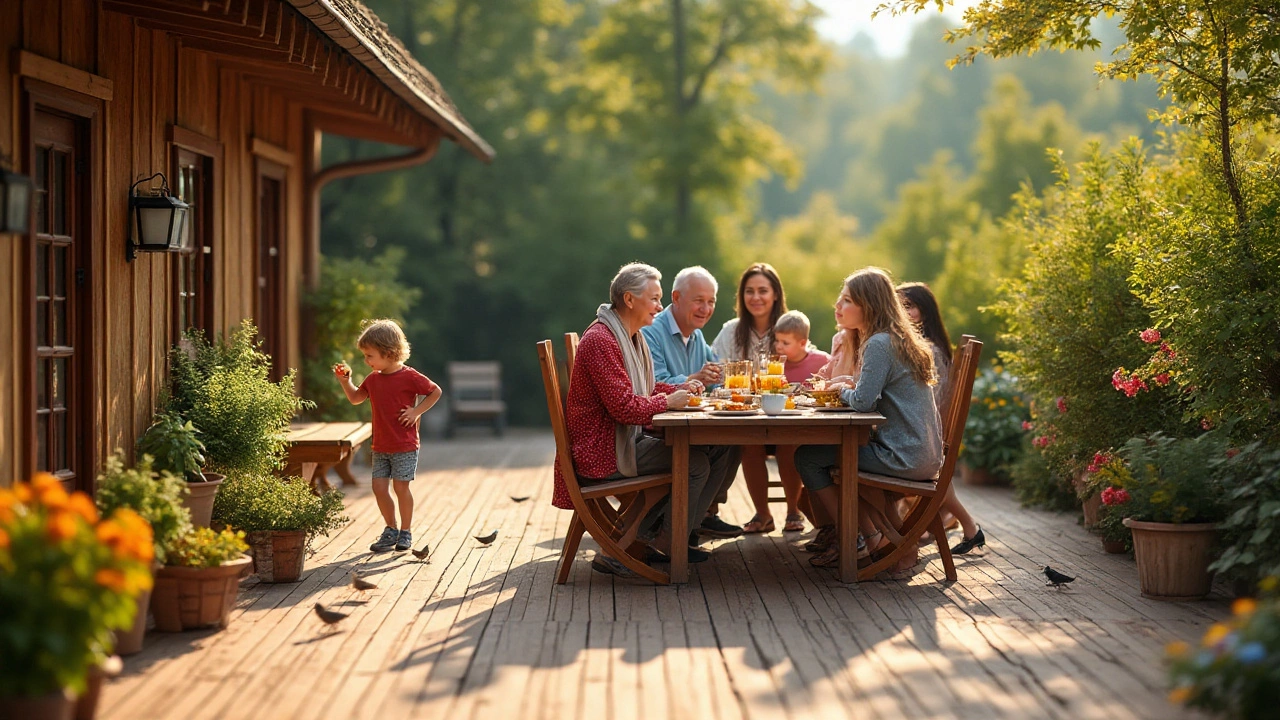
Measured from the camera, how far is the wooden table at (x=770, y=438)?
6.02 m

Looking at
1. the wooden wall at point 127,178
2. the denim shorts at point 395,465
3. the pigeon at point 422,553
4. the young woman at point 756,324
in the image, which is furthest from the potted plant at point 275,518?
the young woman at point 756,324

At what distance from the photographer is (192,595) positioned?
5152 mm

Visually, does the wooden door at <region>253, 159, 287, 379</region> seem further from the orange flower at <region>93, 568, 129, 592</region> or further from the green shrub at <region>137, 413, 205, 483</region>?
the orange flower at <region>93, 568, 129, 592</region>

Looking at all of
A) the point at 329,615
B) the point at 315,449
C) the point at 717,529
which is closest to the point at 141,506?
the point at 329,615

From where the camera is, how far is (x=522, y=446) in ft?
50.9

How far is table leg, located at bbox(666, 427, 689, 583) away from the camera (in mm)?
6188

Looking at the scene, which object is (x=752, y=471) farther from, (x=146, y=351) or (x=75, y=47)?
(x=75, y=47)

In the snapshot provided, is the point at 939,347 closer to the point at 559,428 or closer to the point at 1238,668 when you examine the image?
the point at 559,428

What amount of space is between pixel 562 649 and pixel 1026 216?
17.9ft

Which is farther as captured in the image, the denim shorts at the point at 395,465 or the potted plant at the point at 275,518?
the denim shorts at the point at 395,465

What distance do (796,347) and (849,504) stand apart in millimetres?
1826

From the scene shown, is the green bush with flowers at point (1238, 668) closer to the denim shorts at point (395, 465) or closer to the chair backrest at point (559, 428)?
the chair backrest at point (559, 428)

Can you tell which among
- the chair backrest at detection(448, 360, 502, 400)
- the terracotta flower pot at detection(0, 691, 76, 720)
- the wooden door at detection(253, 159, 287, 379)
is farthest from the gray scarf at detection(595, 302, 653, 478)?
the chair backrest at detection(448, 360, 502, 400)

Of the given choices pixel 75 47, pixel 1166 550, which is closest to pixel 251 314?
pixel 75 47
